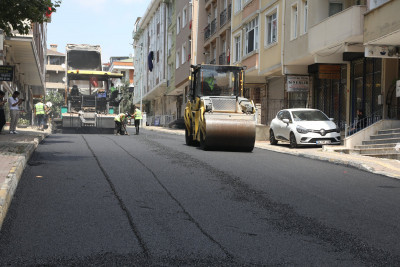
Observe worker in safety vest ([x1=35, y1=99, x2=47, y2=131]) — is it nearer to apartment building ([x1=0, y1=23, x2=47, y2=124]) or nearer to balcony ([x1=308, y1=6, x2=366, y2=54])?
apartment building ([x1=0, y1=23, x2=47, y2=124])

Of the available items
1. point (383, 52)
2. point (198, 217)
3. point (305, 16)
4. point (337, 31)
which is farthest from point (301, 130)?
point (198, 217)

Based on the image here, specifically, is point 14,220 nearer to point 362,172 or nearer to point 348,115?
point 362,172

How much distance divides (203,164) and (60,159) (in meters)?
3.18

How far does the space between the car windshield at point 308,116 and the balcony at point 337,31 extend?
2231 millimetres

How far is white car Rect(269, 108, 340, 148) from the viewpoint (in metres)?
19.4

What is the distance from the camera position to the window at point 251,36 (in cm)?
2875

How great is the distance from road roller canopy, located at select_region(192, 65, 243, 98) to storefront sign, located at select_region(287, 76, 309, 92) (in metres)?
7.43

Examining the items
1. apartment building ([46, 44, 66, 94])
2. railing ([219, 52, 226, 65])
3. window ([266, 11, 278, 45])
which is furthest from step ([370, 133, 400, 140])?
apartment building ([46, 44, 66, 94])

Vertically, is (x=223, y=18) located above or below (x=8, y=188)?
above

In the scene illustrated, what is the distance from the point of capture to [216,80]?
17828 mm

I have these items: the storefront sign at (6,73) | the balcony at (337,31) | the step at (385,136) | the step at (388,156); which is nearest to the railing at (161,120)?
the storefront sign at (6,73)

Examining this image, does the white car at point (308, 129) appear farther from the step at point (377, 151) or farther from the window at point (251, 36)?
the window at point (251, 36)

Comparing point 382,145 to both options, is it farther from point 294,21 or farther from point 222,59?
point 222,59

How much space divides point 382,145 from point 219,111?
15.6 feet
